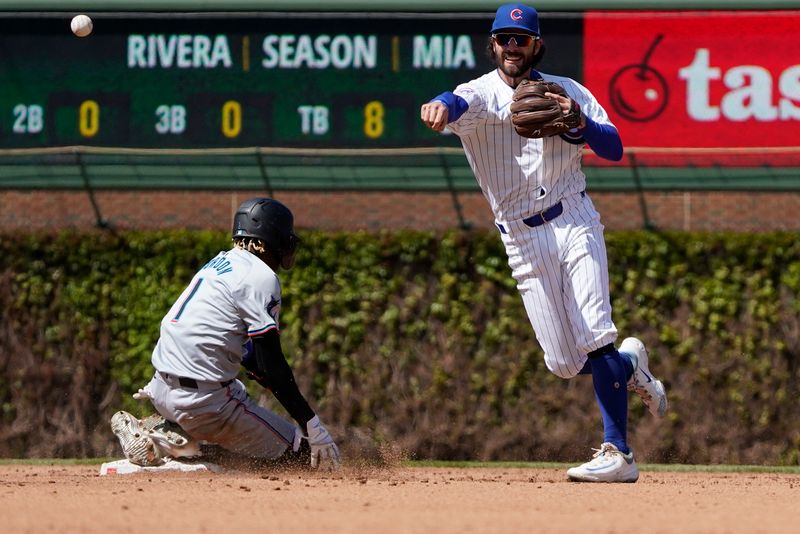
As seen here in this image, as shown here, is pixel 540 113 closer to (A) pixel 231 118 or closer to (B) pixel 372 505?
(B) pixel 372 505

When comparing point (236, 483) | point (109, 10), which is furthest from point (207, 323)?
point (109, 10)

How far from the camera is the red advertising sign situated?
10.4 metres

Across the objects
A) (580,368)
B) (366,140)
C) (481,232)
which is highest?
(366,140)

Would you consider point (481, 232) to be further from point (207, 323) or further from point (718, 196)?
point (207, 323)

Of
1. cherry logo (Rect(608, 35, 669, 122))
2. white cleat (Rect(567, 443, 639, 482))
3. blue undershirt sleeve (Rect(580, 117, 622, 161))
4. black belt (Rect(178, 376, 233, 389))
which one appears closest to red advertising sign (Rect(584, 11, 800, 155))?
cherry logo (Rect(608, 35, 669, 122))

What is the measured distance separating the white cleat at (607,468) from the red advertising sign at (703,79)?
→ 495cm

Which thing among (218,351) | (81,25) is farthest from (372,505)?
(81,25)

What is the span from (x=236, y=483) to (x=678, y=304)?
413cm

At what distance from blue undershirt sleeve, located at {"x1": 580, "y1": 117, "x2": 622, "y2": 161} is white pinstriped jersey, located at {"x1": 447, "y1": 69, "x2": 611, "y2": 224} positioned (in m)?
0.06

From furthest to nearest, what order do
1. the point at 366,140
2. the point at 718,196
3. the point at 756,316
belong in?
the point at 366,140, the point at 718,196, the point at 756,316

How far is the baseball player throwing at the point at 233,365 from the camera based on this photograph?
6043 mm

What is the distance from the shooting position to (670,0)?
1059 cm

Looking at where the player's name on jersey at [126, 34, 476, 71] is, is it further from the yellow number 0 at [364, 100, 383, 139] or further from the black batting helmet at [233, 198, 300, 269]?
the black batting helmet at [233, 198, 300, 269]

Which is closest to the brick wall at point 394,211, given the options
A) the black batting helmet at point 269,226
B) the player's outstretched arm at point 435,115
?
the black batting helmet at point 269,226
